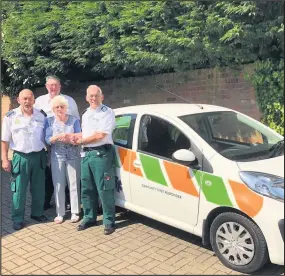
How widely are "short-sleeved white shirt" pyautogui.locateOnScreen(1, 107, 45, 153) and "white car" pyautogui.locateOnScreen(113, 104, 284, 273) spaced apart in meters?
0.99

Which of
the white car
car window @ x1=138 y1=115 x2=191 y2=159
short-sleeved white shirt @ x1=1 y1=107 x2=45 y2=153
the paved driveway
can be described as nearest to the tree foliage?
the white car

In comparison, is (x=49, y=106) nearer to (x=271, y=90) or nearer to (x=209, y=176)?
(x=209, y=176)

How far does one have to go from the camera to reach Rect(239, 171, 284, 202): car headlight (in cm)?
334

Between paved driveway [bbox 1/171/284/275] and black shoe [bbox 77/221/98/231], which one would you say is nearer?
paved driveway [bbox 1/171/284/275]

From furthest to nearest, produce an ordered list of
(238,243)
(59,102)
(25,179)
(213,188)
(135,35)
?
(135,35) → (25,179) → (59,102) → (213,188) → (238,243)

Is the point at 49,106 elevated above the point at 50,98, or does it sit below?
below

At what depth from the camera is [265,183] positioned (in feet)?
11.2

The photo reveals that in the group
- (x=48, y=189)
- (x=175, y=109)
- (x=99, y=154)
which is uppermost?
Result: (x=175, y=109)

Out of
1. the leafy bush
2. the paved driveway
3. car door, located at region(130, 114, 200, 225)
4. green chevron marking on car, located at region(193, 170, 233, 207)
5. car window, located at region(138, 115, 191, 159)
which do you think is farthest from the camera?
the leafy bush

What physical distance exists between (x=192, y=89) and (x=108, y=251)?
13.5 feet

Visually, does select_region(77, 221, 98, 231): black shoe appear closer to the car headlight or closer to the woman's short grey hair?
the woman's short grey hair

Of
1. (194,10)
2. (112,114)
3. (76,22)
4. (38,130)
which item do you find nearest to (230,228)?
(112,114)

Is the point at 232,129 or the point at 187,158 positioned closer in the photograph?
the point at 187,158

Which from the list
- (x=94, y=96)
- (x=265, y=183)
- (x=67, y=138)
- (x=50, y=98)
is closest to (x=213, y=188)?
(x=265, y=183)
